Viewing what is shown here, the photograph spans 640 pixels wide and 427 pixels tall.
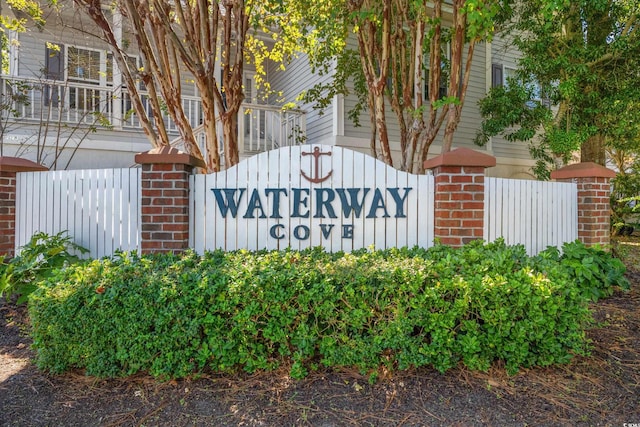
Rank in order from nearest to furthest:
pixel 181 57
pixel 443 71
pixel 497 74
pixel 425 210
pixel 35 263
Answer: pixel 35 263, pixel 425 210, pixel 181 57, pixel 443 71, pixel 497 74

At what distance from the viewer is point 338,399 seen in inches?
102

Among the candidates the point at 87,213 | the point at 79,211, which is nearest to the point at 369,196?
the point at 87,213

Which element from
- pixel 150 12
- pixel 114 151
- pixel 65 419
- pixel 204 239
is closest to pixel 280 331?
pixel 65 419

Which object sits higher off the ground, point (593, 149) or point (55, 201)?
point (593, 149)

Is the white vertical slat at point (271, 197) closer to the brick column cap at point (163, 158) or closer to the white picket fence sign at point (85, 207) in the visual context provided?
the brick column cap at point (163, 158)

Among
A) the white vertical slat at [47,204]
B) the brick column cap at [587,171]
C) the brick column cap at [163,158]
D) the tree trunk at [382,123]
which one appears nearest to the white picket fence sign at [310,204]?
the brick column cap at [163,158]

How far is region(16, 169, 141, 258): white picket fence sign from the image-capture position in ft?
14.5

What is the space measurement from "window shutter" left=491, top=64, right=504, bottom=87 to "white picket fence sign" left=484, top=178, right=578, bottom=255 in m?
6.96

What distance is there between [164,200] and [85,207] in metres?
1.19

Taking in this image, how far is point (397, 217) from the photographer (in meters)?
4.18

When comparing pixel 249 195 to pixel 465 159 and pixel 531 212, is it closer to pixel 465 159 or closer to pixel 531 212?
pixel 465 159

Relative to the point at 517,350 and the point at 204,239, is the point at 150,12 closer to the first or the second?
the point at 204,239

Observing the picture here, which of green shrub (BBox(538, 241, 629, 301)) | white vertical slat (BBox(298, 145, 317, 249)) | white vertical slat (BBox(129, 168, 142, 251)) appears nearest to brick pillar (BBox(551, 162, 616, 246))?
green shrub (BBox(538, 241, 629, 301))

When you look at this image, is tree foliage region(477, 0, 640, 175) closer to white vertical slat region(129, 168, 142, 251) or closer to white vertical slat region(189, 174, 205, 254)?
white vertical slat region(189, 174, 205, 254)
